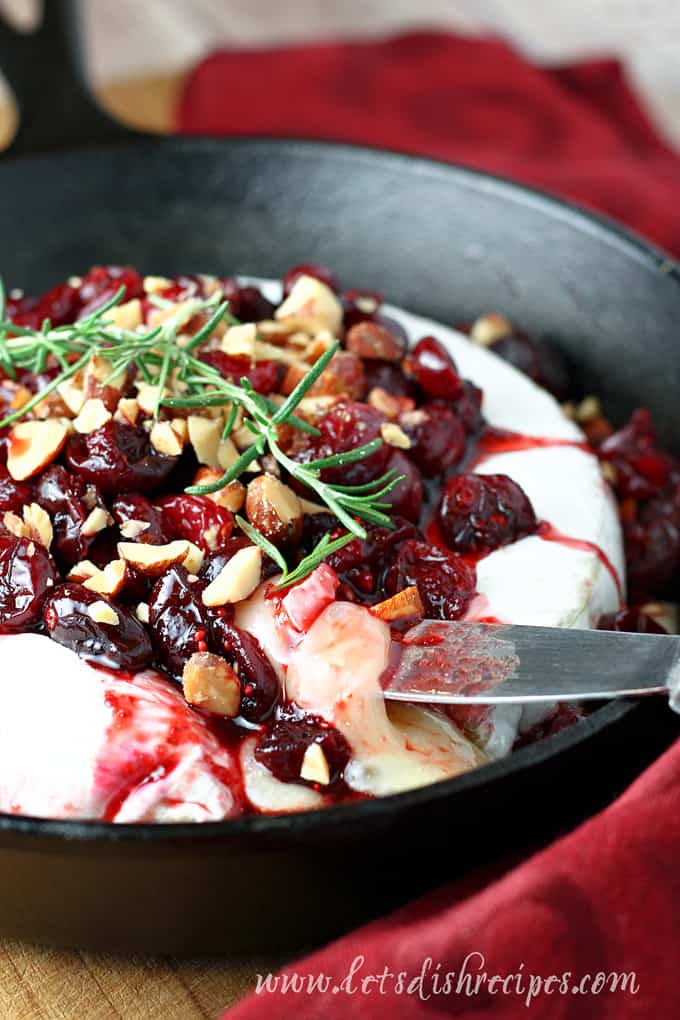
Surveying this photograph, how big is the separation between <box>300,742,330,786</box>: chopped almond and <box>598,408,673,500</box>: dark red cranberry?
0.97 meters

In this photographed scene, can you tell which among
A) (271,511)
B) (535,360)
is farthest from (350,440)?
(535,360)

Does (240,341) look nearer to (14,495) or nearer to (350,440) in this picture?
(350,440)

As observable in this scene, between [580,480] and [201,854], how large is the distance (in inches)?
39.9

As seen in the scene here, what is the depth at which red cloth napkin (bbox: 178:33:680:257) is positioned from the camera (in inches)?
132

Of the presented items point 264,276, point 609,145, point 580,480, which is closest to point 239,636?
point 580,480

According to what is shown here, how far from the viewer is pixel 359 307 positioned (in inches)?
87.0

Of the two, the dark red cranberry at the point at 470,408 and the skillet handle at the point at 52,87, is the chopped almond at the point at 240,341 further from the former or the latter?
the skillet handle at the point at 52,87

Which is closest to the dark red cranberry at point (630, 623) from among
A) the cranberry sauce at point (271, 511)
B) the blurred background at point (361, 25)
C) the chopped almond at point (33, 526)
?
the cranberry sauce at point (271, 511)

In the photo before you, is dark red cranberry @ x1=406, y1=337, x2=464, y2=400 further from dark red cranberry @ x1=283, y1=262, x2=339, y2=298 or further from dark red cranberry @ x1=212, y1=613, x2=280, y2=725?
dark red cranberry @ x1=212, y1=613, x2=280, y2=725

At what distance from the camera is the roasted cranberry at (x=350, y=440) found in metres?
1.79

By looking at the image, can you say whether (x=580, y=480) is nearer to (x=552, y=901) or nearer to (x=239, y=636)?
(x=239, y=636)

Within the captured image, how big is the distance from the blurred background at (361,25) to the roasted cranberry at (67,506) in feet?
9.19

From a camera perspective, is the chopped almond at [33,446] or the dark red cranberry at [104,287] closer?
the chopped almond at [33,446]

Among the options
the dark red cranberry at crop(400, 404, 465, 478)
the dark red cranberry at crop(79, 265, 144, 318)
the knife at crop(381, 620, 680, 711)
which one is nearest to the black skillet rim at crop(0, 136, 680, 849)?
the knife at crop(381, 620, 680, 711)
